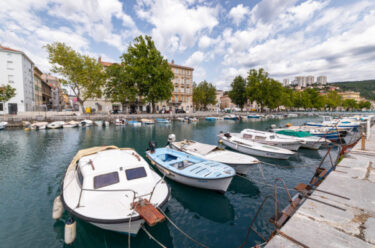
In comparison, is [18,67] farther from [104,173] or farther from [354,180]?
[354,180]

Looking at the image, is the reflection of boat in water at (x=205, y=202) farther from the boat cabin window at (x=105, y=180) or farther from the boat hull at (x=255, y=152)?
the boat hull at (x=255, y=152)

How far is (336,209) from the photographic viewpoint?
4637 millimetres

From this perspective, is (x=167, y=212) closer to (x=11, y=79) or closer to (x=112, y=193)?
(x=112, y=193)

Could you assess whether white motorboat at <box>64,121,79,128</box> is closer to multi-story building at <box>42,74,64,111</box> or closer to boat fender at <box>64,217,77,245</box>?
boat fender at <box>64,217,77,245</box>

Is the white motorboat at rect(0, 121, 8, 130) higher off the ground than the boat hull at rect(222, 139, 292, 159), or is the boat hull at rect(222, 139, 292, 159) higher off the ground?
the white motorboat at rect(0, 121, 8, 130)

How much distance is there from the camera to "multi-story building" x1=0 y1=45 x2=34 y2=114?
4366 cm

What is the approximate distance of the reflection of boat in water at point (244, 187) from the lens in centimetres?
986

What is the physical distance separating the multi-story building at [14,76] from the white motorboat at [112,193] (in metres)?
54.6

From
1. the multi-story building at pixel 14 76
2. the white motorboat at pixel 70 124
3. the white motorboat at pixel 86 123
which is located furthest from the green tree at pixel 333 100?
the multi-story building at pixel 14 76

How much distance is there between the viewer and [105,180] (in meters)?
6.80

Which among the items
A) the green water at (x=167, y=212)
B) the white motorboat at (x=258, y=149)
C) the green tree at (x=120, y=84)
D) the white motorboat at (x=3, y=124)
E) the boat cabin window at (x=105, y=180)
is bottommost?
the green water at (x=167, y=212)

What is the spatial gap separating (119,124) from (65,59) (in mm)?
22608

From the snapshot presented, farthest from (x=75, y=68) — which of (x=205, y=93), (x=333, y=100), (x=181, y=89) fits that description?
(x=333, y=100)

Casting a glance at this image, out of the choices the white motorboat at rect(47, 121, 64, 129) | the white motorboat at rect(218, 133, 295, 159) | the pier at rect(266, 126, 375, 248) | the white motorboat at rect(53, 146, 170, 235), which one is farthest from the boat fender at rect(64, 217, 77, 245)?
the white motorboat at rect(47, 121, 64, 129)
